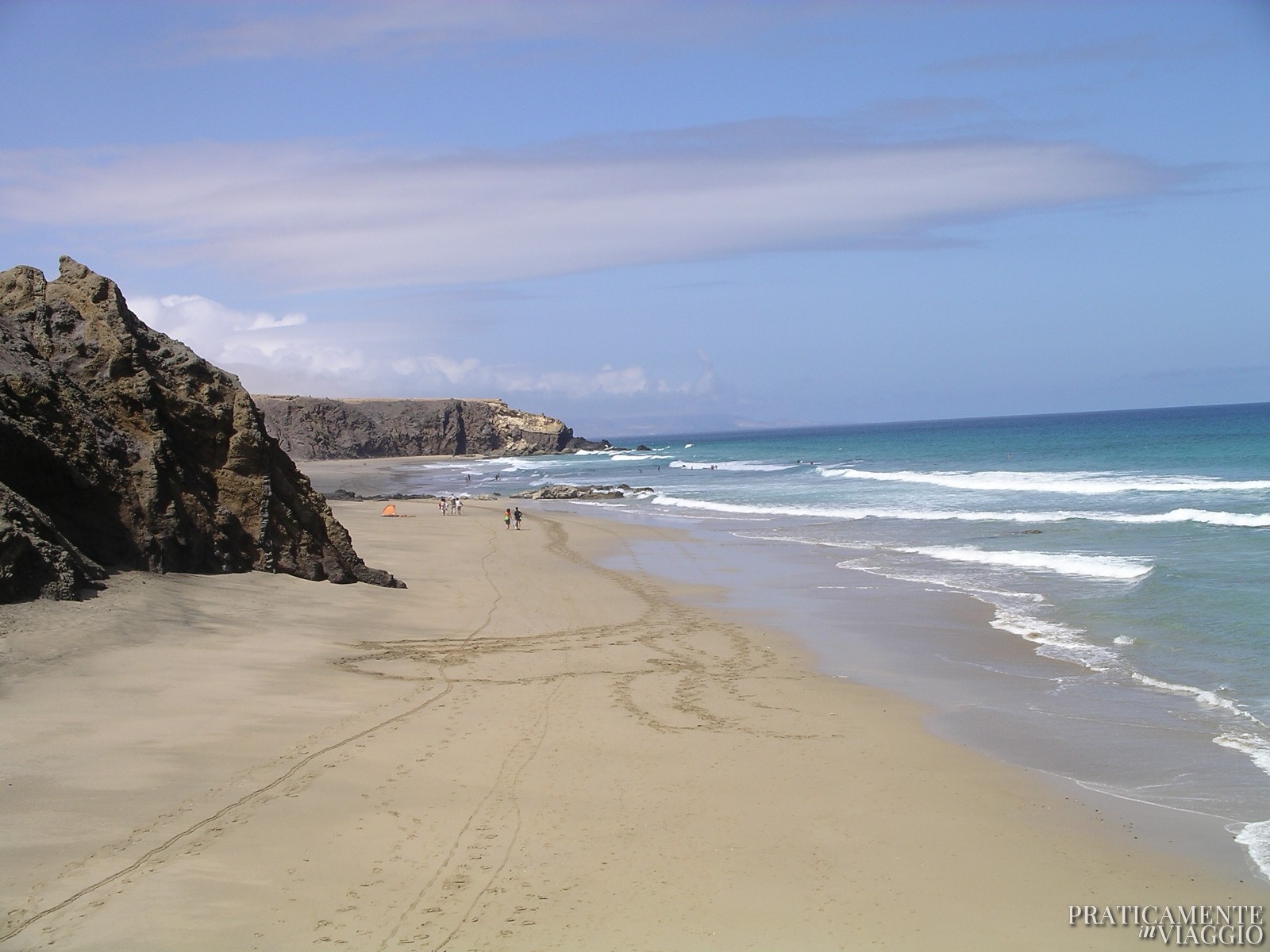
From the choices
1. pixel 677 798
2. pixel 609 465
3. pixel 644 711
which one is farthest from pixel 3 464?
pixel 609 465

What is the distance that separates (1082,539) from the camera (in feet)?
74.9

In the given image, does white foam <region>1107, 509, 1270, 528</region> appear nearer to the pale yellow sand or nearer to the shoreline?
the shoreline

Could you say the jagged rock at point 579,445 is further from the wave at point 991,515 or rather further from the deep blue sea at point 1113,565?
the wave at point 991,515

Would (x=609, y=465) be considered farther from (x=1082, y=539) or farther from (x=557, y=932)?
(x=557, y=932)

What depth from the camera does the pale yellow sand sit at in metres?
5.49

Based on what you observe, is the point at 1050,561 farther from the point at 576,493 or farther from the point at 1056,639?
the point at 576,493

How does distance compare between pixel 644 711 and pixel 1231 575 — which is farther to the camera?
pixel 1231 575

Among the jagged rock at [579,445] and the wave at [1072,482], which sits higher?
the jagged rock at [579,445]

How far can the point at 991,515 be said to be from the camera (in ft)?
97.9

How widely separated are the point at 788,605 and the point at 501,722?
886 cm

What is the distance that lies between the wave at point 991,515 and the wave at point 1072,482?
7162mm

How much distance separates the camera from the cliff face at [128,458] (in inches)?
485

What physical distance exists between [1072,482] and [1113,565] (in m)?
23.5

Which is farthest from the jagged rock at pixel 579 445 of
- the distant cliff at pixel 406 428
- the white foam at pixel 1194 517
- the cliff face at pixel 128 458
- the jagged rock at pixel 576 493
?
the cliff face at pixel 128 458
